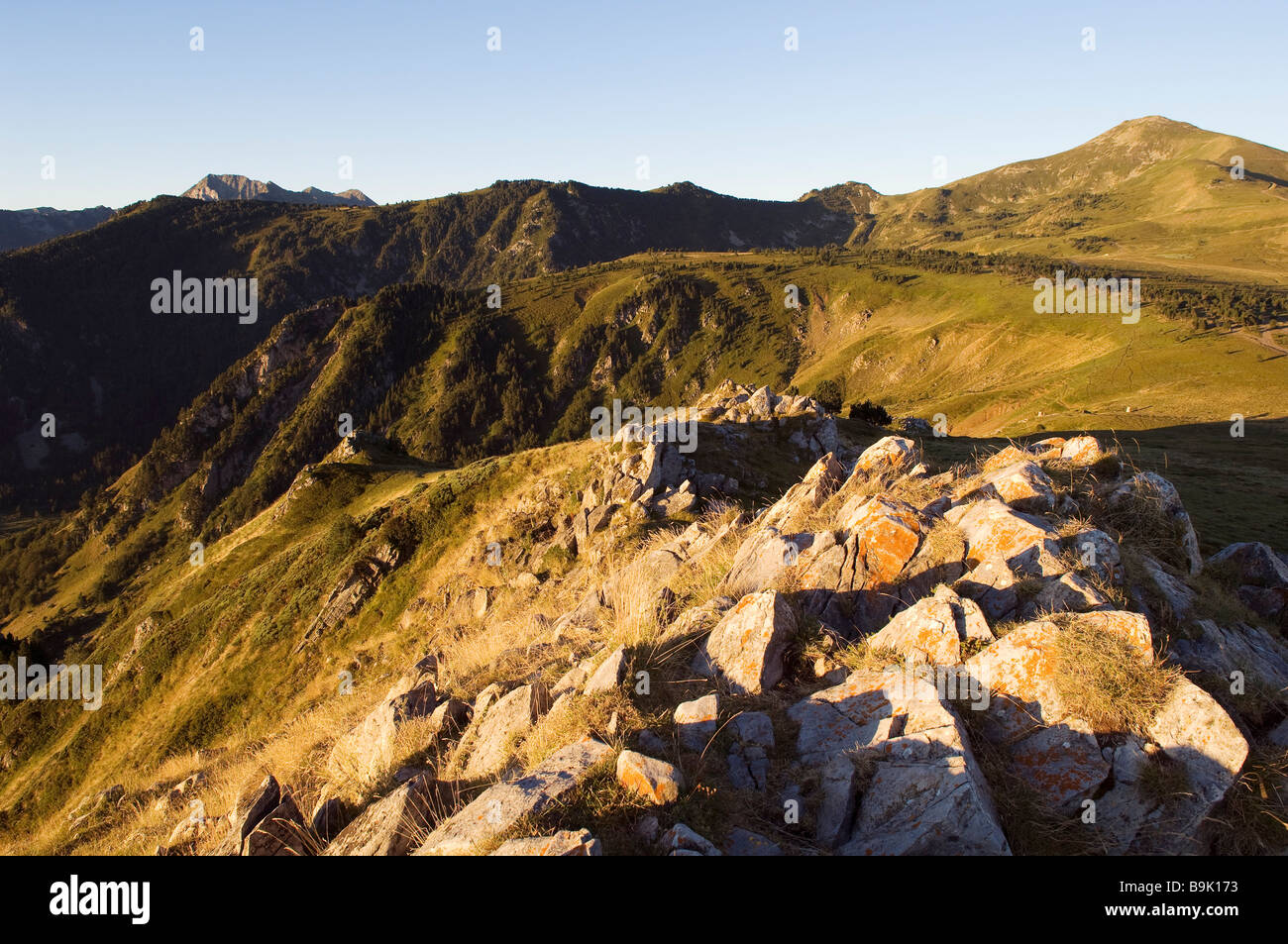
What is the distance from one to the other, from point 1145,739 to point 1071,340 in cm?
12928

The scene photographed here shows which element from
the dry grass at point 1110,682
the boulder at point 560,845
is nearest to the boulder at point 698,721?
the boulder at point 560,845


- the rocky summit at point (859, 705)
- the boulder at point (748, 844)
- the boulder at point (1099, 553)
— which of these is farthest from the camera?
the boulder at point (1099, 553)

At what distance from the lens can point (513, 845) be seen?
4.65m

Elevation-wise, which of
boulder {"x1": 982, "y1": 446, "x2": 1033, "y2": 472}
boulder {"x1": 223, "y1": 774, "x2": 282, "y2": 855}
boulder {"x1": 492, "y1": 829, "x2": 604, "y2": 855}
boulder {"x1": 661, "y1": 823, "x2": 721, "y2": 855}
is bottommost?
boulder {"x1": 223, "y1": 774, "x2": 282, "y2": 855}

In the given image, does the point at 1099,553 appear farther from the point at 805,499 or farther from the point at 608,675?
the point at 608,675

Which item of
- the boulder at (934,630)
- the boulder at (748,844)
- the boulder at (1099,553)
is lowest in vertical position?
the boulder at (748,844)

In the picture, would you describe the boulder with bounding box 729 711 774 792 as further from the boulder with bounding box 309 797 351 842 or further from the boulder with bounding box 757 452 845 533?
the boulder with bounding box 757 452 845 533

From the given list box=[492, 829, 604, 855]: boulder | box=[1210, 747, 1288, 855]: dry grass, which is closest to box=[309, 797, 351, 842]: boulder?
box=[492, 829, 604, 855]: boulder

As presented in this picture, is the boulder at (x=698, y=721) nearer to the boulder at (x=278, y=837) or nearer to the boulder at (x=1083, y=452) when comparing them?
the boulder at (x=278, y=837)

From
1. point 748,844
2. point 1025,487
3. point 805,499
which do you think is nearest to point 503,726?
point 748,844

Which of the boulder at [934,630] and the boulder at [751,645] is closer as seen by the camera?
the boulder at [934,630]

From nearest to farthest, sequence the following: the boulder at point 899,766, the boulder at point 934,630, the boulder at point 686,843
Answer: the boulder at point 686,843 → the boulder at point 899,766 → the boulder at point 934,630
